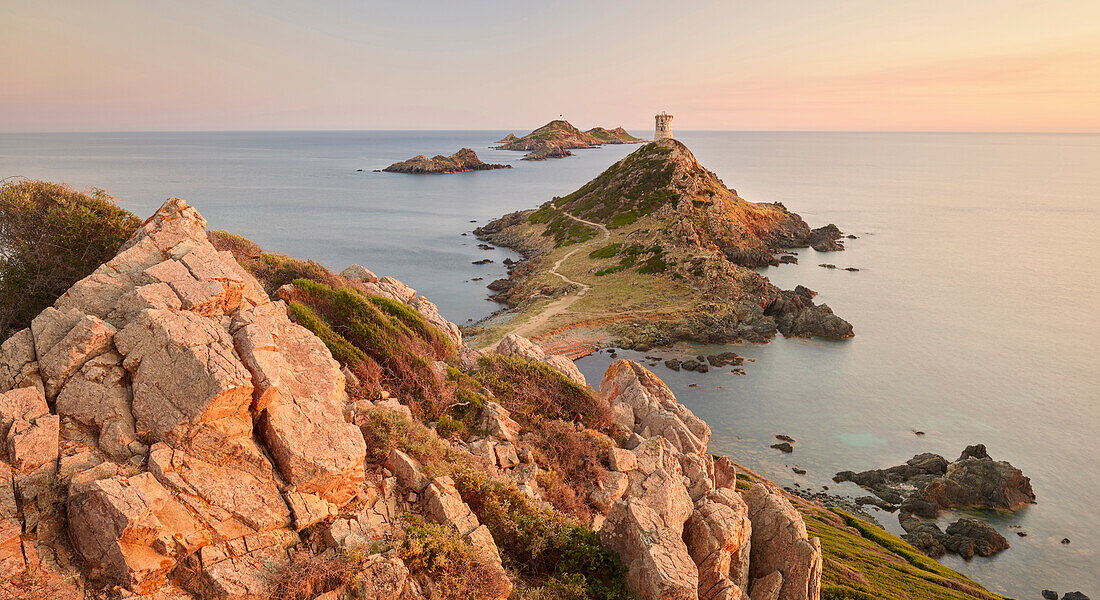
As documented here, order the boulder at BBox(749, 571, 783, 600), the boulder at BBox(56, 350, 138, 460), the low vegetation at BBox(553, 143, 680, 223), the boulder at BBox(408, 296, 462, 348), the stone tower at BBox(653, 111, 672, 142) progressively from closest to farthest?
the boulder at BBox(56, 350, 138, 460) → the boulder at BBox(749, 571, 783, 600) → the boulder at BBox(408, 296, 462, 348) → the low vegetation at BBox(553, 143, 680, 223) → the stone tower at BBox(653, 111, 672, 142)

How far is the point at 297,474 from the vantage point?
9711 millimetres

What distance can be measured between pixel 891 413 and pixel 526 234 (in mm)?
67759

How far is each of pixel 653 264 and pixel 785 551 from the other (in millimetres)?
59837

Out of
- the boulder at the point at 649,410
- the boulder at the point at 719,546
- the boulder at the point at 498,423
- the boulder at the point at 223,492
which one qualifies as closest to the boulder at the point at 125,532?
the boulder at the point at 223,492

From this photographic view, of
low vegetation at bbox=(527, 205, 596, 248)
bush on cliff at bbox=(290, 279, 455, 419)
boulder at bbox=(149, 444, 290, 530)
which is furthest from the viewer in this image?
low vegetation at bbox=(527, 205, 596, 248)

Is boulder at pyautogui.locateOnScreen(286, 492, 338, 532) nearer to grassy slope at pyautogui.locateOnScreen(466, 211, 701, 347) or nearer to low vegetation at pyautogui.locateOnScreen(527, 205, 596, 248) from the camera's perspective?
grassy slope at pyautogui.locateOnScreen(466, 211, 701, 347)

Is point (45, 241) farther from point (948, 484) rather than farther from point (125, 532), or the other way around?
point (948, 484)

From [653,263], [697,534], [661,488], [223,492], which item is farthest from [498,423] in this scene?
[653,263]

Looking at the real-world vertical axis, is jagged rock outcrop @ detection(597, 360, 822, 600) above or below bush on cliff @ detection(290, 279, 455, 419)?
below

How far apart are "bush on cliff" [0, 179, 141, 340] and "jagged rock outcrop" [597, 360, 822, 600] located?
15.2 m

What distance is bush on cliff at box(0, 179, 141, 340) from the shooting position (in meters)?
13.4

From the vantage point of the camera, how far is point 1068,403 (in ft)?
150

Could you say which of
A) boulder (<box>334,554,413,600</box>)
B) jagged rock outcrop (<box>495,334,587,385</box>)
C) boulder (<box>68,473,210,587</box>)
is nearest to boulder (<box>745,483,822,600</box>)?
jagged rock outcrop (<box>495,334,587,385</box>)

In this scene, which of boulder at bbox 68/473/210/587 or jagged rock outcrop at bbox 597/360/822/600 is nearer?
boulder at bbox 68/473/210/587
